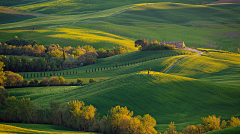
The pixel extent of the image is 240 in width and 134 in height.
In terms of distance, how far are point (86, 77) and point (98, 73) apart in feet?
20.5

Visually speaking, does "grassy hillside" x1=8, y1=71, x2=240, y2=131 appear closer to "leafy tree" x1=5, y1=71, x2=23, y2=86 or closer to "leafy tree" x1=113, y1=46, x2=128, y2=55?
"leafy tree" x1=5, y1=71, x2=23, y2=86

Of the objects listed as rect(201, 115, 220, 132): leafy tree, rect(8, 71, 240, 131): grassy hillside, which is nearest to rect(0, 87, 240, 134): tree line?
rect(201, 115, 220, 132): leafy tree

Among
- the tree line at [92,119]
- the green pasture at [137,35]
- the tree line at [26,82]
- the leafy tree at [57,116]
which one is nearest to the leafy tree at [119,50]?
the green pasture at [137,35]

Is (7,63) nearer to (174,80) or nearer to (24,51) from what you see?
(24,51)

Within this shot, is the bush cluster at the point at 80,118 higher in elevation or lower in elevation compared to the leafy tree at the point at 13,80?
higher

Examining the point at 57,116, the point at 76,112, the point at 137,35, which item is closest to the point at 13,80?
the point at 57,116

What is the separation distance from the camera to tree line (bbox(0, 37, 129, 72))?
106125 mm

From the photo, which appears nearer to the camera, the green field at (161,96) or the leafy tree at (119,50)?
the green field at (161,96)

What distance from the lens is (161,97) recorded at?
59.1 m

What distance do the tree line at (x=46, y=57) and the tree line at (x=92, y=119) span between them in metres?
52.5

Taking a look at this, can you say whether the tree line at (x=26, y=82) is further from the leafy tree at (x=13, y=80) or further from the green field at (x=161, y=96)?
the green field at (x=161, y=96)

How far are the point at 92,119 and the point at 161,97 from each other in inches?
714

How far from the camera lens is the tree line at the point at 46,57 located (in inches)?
4178

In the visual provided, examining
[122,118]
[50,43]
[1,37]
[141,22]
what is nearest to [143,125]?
[122,118]
